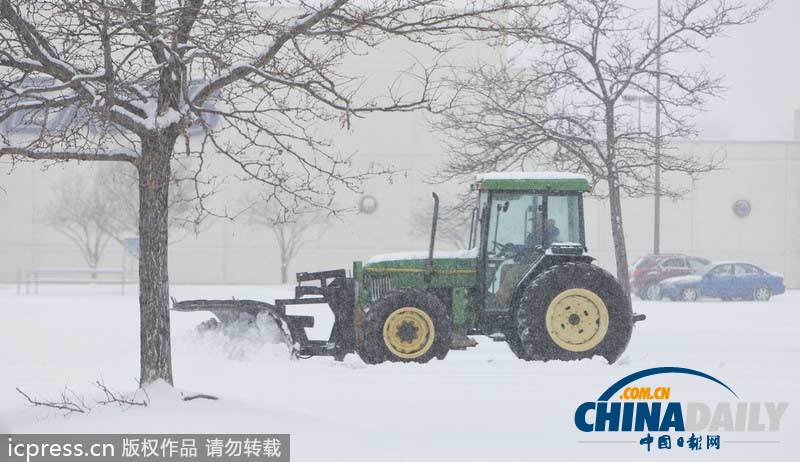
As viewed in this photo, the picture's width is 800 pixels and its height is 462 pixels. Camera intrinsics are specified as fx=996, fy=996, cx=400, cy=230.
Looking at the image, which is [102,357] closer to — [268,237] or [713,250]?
[268,237]

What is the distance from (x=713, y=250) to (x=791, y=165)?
5156mm

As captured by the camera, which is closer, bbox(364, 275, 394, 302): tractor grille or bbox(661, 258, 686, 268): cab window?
bbox(364, 275, 394, 302): tractor grille

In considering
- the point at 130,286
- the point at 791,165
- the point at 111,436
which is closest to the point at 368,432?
the point at 111,436

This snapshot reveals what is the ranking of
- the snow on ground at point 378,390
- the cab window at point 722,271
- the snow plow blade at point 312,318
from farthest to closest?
the cab window at point 722,271 < the snow plow blade at point 312,318 < the snow on ground at point 378,390

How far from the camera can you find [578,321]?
37.7 ft

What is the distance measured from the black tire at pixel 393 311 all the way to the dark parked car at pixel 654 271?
20.6 meters

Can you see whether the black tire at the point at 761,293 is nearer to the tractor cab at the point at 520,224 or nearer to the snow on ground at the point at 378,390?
the snow on ground at the point at 378,390

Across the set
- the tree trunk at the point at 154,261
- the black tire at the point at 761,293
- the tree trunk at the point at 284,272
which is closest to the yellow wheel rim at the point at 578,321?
the tree trunk at the point at 154,261

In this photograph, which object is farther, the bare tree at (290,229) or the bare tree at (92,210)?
the bare tree at (290,229)

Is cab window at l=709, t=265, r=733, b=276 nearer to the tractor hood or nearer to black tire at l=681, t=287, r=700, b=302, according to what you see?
black tire at l=681, t=287, r=700, b=302

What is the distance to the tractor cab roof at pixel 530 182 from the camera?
38.4ft

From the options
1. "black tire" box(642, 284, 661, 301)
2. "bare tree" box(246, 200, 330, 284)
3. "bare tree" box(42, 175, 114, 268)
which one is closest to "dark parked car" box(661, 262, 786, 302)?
"black tire" box(642, 284, 661, 301)

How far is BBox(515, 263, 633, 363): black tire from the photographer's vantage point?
11.3 m

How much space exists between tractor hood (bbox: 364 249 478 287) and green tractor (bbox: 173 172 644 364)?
12 mm
